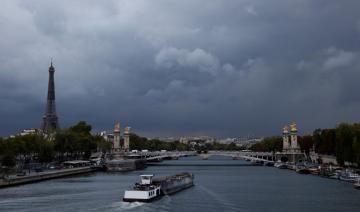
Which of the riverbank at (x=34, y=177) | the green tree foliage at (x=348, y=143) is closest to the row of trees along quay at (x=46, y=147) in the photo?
the riverbank at (x=34, y=177)

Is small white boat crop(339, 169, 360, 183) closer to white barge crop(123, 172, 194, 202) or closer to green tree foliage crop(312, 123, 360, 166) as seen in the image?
green tree foliage crop(312, 123, 360, 166)

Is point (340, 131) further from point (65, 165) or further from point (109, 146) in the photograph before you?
point (109, 146)

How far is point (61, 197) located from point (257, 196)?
1563 cm

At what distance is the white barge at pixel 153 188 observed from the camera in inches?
1654

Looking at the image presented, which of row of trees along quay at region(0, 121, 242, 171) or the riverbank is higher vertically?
row of trees along quay at region(0, 121, 242, 171)

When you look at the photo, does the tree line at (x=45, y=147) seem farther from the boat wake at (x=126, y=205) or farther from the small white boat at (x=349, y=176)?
the small white boat at (x=349, y=176)

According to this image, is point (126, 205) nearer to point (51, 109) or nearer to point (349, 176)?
point (349, 176)

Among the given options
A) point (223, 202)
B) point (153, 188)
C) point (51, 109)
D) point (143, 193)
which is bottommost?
point (223, 202)

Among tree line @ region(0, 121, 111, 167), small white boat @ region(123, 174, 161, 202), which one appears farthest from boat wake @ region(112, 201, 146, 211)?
tree line @ region(0, 121, 111, 167)

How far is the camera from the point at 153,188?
4469 cm

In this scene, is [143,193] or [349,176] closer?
[143,193]

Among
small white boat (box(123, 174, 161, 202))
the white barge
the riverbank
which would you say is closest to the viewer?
small white boat (box(123, 174, 161, 202))

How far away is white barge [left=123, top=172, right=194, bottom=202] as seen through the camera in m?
42.0

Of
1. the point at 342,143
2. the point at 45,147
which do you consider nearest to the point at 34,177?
the point at 45,147
